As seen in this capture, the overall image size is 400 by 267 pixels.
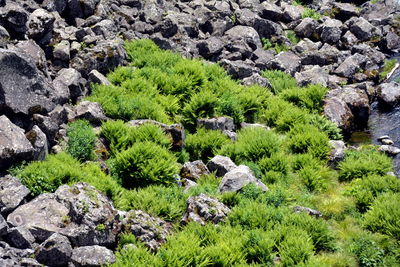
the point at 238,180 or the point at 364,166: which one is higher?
the point at 238,180

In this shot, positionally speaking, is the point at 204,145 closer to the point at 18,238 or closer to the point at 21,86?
the point at 21,86

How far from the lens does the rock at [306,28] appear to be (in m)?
27.0

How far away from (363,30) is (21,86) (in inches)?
835

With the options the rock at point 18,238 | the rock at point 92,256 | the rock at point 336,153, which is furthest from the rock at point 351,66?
the rock at point 18,238

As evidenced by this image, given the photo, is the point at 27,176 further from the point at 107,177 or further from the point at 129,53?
the point at 129,53

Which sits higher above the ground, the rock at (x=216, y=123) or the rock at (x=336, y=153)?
the rock at (x=216, y=123)

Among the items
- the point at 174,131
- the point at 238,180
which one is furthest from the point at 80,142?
the point at 238,180

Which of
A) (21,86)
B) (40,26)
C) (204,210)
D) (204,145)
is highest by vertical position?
(40,26)

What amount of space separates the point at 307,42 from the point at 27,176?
19.0 metres

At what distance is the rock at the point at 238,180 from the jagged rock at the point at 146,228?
2481 millimetres

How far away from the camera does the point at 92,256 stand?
9859mm

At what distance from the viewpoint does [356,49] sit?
25.8 meters

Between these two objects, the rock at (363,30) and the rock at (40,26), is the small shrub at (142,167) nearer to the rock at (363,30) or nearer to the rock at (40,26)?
the rock at (40,26)

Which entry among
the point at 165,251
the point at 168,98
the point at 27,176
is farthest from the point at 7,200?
the point at 168,98
